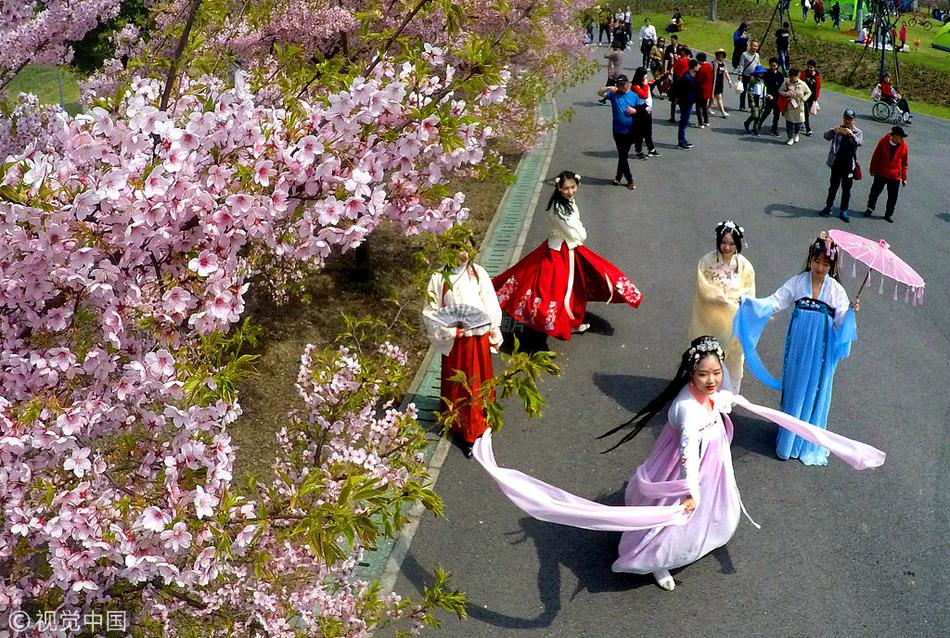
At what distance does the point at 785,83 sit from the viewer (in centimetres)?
1973

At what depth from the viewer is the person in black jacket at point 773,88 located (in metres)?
20.9

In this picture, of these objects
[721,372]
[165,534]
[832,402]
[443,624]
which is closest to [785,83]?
[832,402]

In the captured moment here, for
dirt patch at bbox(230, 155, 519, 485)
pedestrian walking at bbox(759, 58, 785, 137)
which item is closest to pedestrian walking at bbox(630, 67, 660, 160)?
pedestrian walking at bbox(759, 58, 785, 137)

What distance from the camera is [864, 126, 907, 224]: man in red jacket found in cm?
1427

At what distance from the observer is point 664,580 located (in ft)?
20.6

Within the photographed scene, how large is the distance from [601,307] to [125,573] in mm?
8291

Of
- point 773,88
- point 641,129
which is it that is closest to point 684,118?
point 641,129

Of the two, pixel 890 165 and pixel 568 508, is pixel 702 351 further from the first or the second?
pixel 890 165

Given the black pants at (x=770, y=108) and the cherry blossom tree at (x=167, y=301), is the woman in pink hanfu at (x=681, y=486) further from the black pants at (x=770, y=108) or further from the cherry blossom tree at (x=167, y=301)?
the black pants at (x=770, y=108)

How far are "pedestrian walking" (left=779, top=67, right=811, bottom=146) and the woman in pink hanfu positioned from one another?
1523cm

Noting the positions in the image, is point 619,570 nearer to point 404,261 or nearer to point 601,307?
point 601,307

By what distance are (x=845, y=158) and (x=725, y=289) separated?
7.63 metres

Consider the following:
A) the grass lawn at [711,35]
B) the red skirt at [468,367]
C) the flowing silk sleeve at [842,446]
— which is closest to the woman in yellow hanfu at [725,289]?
the flowing silk sleeve at [842,446]

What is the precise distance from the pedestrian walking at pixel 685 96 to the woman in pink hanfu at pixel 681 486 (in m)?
14.8
